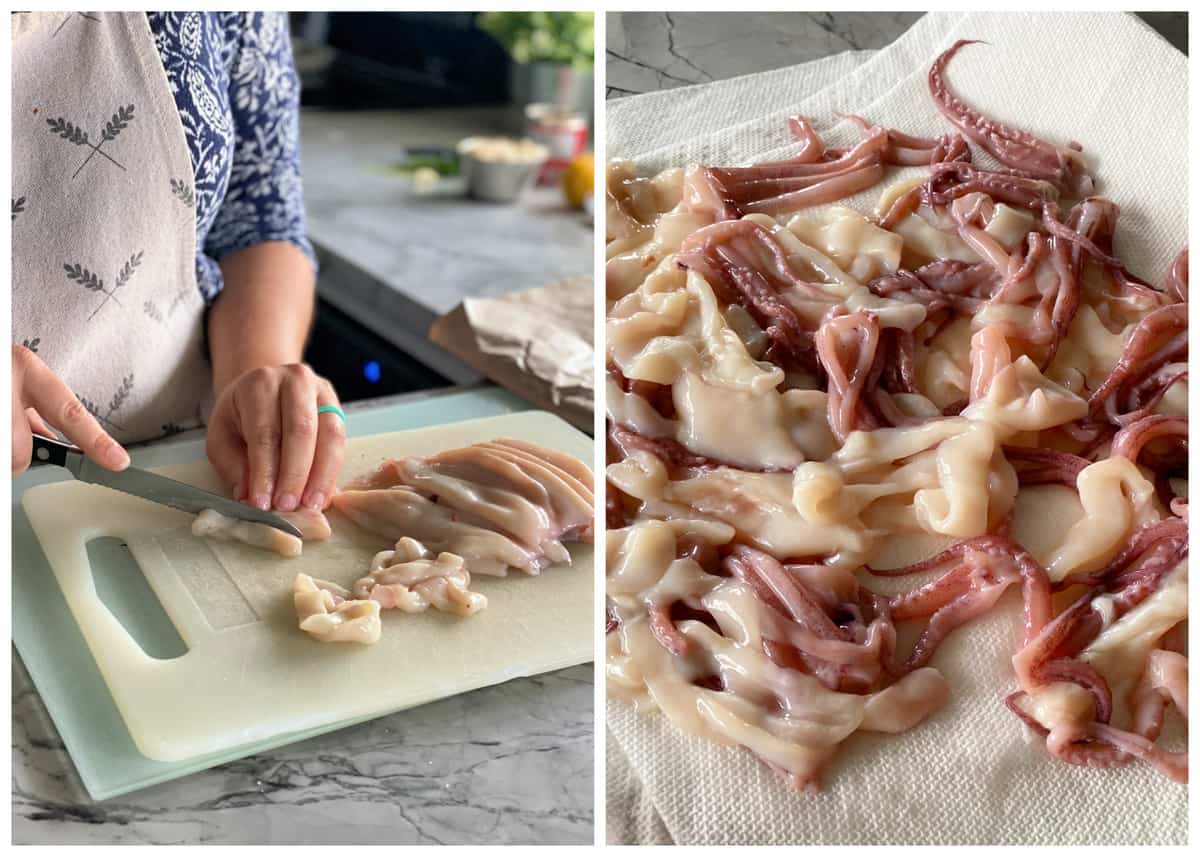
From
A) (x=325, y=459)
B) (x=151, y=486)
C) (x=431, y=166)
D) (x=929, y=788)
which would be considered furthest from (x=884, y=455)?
(x=431, y=166)

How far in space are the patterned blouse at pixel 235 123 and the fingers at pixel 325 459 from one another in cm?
22

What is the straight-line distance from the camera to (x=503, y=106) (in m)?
2.65

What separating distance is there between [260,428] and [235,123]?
Answer: 13.5 inches

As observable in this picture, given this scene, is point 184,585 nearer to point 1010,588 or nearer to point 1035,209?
point 1010,588

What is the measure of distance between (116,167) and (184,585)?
1.17ft

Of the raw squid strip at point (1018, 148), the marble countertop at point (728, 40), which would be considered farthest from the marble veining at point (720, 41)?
the raw squid strip at point (1018, 148)

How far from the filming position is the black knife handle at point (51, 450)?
83 cm

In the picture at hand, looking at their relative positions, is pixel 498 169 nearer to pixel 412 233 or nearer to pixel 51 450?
pixel 412 233

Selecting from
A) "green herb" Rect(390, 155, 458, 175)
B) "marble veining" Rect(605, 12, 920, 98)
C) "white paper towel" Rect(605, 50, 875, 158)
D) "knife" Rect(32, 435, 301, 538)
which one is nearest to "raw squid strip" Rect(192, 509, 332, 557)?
"knife" Rect(32, 435, 301, 538)

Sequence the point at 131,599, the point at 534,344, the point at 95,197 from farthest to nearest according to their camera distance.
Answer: the point at 534,344 → the point at 95,197 → the point at 131,599

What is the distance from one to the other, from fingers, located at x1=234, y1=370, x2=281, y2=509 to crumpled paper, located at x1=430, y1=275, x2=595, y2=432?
29cm

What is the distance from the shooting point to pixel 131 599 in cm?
78

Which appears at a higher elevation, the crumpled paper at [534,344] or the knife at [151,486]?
the knife at [151,486]

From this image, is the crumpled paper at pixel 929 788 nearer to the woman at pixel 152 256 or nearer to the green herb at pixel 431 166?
the woman at pixel 152 256
